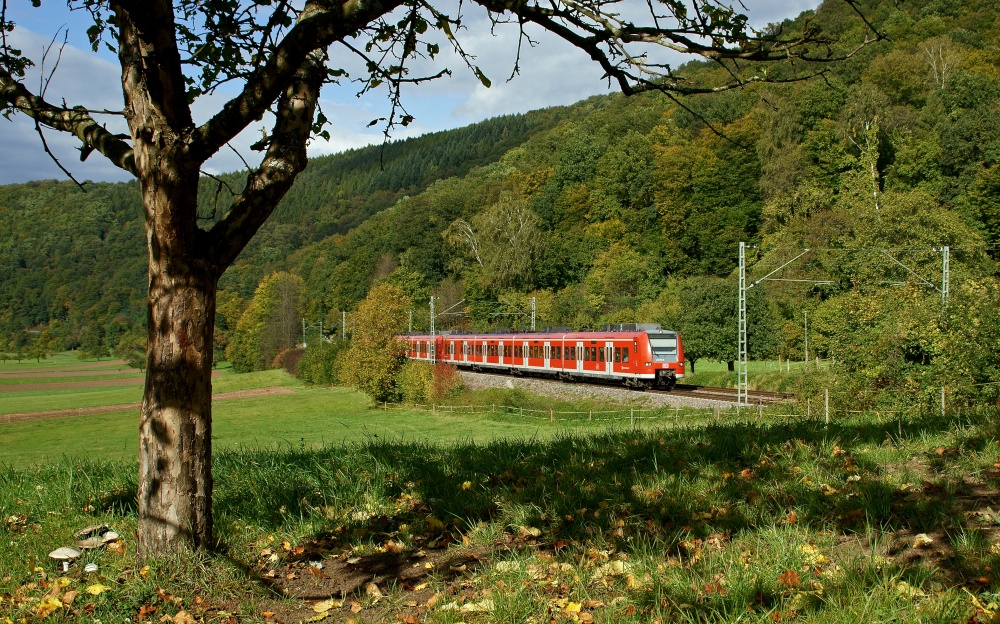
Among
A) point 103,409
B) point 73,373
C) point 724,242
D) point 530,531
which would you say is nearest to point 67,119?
point 530,531

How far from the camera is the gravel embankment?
90.0 feet

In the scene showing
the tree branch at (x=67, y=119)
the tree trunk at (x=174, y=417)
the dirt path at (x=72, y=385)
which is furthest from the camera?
the dirt path at (x=72, y=385)

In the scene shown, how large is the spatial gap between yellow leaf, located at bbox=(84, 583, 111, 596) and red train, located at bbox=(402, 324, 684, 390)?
97.8 ft

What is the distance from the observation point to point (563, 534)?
13.1 ft

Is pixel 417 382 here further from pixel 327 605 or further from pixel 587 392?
pixel 327 605

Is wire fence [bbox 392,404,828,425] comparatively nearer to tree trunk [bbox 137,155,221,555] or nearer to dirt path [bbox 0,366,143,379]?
tree trunk [bbox 137,155,221,555]

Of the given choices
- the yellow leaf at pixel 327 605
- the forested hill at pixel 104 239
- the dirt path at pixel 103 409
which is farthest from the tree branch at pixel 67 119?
the forested hill at pixel 104 239

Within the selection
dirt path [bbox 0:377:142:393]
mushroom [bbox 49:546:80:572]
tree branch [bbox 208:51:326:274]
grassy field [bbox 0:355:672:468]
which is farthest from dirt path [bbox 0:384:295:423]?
tree branch [bbox 208:51:326:274]

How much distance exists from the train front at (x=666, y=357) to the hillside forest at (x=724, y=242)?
Answer: 694 cm

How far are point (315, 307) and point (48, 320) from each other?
70.6 meters

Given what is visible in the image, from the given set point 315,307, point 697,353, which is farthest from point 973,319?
point 315,307

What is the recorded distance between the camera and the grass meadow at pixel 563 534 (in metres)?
2.99

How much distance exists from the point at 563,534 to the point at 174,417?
85.8 inches

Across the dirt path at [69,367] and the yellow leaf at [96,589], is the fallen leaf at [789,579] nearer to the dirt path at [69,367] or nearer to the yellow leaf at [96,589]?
the yellow leaf at [96,589]
